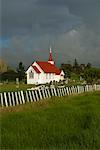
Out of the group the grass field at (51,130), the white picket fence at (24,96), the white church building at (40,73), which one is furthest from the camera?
the white church building at (40,73)

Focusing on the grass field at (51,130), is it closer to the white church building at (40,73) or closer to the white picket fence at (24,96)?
the white picket fence at (24,96)

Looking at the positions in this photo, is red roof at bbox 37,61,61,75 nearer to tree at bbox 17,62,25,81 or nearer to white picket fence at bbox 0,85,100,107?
tree at bbox 17,62,25,81

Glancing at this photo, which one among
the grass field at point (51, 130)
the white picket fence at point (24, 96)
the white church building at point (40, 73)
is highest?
the white church building at point (40, 73)

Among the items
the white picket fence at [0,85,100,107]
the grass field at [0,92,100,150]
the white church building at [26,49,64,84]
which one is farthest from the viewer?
the white church building at [26,49,64,84]

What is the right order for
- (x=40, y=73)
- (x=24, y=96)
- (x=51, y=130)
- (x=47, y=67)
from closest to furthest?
1. (x=51, y=130)
2. (x=24, y=96)
3. (x=40, y=73)
4. (x=47, y=67)

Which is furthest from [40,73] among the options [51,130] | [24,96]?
[51,130]

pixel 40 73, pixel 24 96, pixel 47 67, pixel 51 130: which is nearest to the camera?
pixel 51 130

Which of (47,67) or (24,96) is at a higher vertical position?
(47,67)

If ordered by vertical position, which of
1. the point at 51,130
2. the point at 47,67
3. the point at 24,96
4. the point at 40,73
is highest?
the point at 47,67

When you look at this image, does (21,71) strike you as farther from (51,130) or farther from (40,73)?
(51,130)

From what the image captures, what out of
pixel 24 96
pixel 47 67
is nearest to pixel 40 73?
pixel 47 67

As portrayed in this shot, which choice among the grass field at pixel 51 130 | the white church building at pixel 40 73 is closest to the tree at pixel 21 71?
the white church building at pixel 40 73

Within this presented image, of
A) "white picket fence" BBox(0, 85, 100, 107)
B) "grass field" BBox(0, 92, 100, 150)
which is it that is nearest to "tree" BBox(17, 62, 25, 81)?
"white picket fence" BBox(0, 85, 100, 107)

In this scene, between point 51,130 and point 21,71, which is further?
point 21,71
